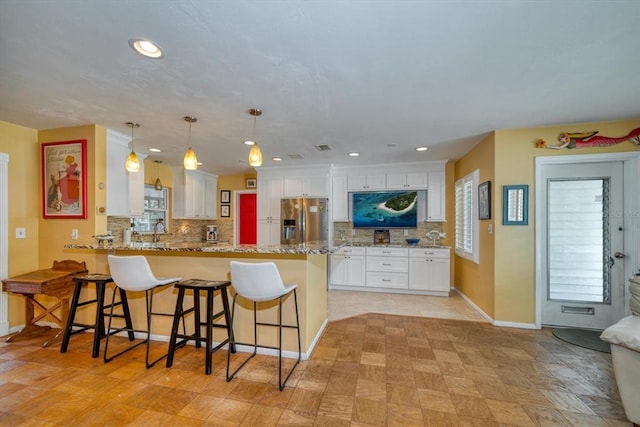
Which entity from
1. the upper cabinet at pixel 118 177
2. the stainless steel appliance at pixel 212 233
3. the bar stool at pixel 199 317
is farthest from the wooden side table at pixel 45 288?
the stainless steel appliance at pixel 212 233

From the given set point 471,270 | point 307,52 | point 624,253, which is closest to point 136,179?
point 307,52

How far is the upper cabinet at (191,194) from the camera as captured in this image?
5609mm

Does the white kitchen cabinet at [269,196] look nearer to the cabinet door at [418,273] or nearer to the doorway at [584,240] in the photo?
the cabinet door at [418,273]

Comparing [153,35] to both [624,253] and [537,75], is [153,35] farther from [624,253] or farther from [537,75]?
[624,253]

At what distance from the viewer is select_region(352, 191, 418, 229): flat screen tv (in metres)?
5.23

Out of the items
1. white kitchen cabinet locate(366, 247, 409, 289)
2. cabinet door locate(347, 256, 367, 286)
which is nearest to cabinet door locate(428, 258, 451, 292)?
white kitchen cabinet locate(366, 247, 409, 289)

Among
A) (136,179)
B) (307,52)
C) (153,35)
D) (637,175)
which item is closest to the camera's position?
(153,35)

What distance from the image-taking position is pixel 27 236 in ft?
10.8

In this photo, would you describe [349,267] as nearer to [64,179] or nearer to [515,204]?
[515,204]

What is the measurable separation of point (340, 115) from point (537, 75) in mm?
1632

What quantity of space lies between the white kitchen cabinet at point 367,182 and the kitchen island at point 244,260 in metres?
2.51

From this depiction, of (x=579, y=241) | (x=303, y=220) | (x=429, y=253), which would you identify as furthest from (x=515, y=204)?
(x=303, y=220)

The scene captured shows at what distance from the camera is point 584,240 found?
320 centimetres

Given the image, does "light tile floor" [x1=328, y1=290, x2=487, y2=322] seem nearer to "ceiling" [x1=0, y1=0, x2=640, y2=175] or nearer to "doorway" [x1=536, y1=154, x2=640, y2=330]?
"doorway" [x1=536, y1=154, x2=640, y2=330]
